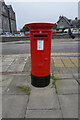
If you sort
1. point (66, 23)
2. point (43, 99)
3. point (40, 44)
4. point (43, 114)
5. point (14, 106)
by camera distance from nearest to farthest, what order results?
point (43, 114) < point (14, 106) < point (43, 99) < point (40, 44) < point (66, 23)

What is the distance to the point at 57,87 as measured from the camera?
2617mm

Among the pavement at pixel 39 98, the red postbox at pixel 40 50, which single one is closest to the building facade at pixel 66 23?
the pavement at pixel 39 98

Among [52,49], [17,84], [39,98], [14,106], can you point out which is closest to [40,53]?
[39,98]

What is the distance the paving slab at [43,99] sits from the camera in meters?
1.96

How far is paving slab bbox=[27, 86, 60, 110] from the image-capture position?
77.1 inches

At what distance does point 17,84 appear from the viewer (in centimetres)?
281

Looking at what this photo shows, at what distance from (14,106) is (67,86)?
4.77 feet

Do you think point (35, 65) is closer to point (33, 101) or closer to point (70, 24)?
point (33, 101)

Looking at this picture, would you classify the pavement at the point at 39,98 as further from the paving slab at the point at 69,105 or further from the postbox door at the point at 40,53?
the postbox door at the point at 40,53

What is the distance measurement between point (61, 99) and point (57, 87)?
0.48 metres

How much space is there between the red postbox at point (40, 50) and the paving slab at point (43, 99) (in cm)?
21

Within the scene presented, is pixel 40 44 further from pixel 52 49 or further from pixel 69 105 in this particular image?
pixel 52 49

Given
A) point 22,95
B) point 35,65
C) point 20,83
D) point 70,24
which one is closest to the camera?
point 22,95

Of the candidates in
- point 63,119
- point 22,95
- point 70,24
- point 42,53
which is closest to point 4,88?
point 22,95
